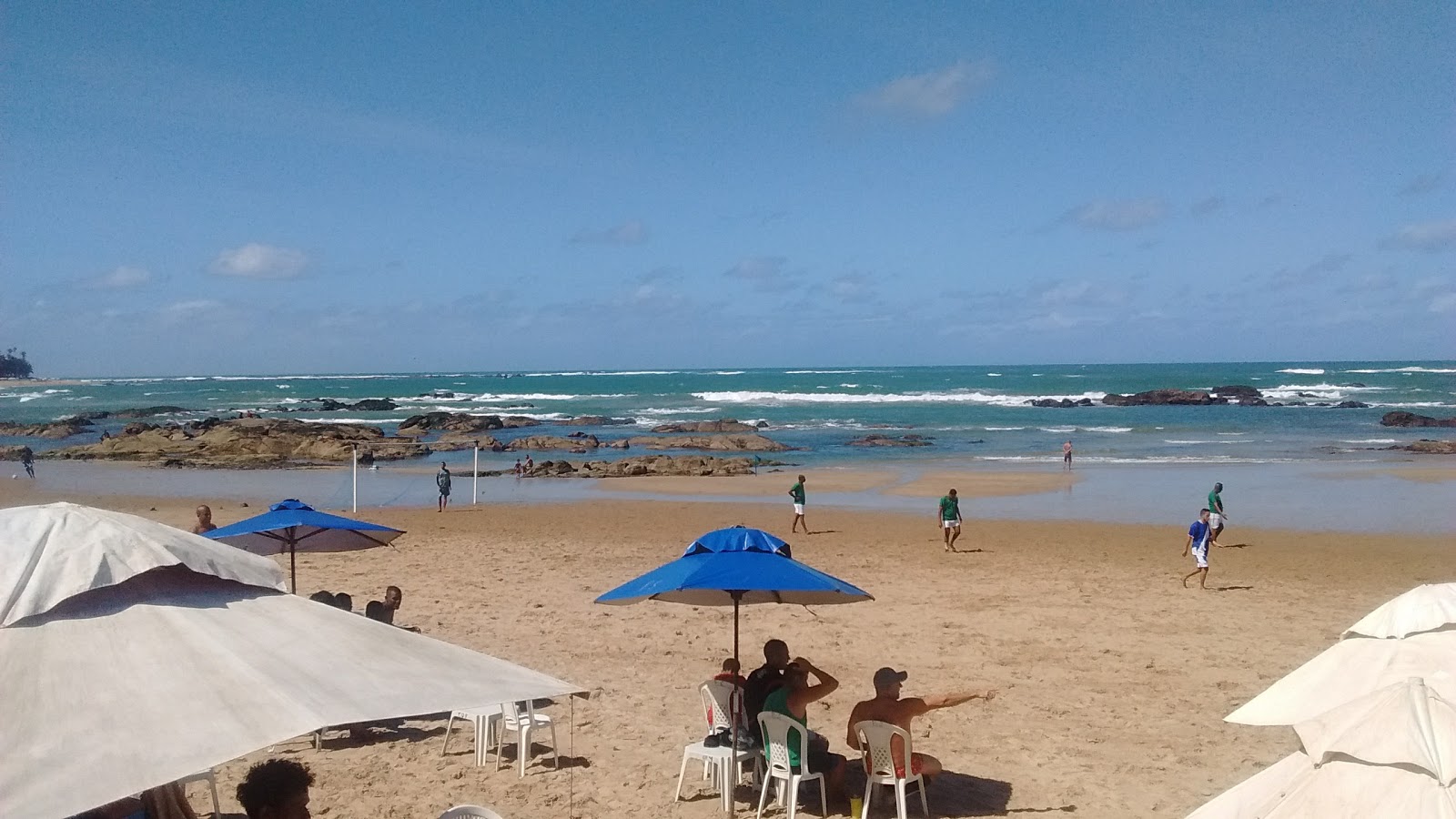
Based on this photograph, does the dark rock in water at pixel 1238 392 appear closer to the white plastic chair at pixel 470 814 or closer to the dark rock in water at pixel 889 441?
the dark rock in water at pixel 889 441

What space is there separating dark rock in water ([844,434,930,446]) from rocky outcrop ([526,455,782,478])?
1062 cm

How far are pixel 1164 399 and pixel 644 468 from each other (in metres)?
50.7

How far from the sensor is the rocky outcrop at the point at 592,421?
59.5m

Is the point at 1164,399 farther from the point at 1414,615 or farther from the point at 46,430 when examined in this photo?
the point at 1414,615

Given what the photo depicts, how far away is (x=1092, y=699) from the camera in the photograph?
9.12m

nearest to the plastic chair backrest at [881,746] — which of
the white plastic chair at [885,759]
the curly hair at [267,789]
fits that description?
the white plastic chair at [885,759]

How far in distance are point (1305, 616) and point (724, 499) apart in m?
15.7

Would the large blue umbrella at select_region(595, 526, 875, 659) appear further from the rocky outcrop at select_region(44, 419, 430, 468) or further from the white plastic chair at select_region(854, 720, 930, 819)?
the rocky outcrop at select_region(44, 419, 430, 468)

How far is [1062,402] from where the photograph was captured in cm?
7206

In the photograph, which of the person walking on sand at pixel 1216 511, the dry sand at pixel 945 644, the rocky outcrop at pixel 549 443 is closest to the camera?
the dry sand at pixel 945 644

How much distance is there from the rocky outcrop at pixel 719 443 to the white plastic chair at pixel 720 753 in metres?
34.2

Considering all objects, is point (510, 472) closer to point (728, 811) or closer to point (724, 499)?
point (724, 499)

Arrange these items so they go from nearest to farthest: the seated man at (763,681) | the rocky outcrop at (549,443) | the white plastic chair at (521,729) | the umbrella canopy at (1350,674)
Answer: the umbrella canopy at (1350,674)
the seated man at (763,681)
the white plastic chair at (521,729)
the rocky outcrop at (549,443)

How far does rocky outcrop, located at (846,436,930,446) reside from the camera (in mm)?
43188
